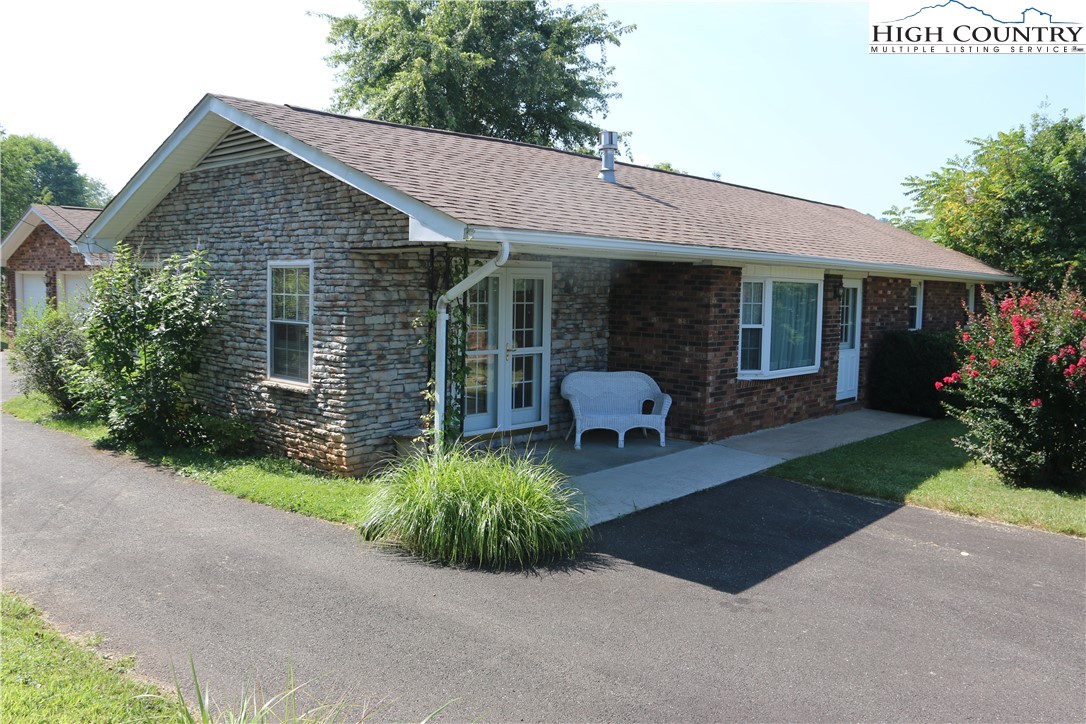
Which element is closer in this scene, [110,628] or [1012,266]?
[110,628]

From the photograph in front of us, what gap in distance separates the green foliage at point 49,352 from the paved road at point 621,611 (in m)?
4.87

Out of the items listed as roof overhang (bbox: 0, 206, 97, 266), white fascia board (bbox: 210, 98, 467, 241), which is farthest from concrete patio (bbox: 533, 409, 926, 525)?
roof overhang (bbox: 0, 206, 97, 266)

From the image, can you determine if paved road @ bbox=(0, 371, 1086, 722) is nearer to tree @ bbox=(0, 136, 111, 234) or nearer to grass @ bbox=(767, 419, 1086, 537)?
grass @ bbox=(767, 419, 1086, 537)

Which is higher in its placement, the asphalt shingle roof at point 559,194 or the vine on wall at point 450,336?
the asphalt shingle roof at point 559,194

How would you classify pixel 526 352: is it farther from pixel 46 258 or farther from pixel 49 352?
pixel 46 258

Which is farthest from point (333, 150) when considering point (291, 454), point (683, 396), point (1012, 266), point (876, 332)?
point (1012, 266)

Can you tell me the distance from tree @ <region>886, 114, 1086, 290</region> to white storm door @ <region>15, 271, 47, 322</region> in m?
23.4

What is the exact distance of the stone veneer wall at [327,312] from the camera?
8.30 metres

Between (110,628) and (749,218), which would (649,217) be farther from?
(110,628)

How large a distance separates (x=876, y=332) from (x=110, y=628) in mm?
12851

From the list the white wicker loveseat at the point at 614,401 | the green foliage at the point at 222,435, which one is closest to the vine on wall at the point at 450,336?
the white wicker loveseat at the point at 614,401

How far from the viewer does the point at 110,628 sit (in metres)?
4.84

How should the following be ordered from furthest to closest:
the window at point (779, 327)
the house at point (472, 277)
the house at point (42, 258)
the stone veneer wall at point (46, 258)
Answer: the stone veneer wall at point (46, 258) → the house at point (42, 258) → the window at point (779, 327) → the house at point (472, 277)

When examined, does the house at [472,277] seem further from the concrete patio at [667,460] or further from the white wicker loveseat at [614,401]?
the concrete patio at [667,460]
